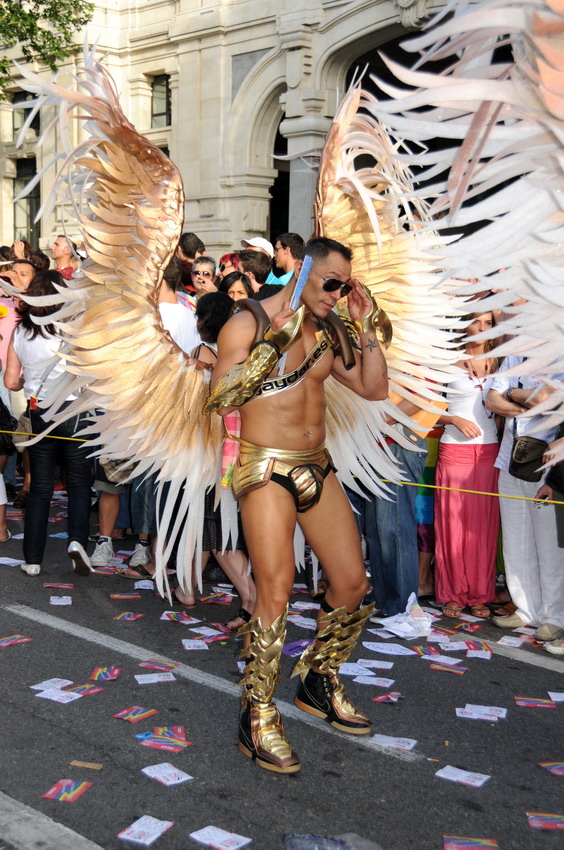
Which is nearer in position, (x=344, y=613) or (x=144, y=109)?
(x=344, y=613)

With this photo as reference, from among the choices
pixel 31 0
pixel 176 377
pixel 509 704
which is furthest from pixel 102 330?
pixel 31 0

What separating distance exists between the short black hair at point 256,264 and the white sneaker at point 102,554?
228cm

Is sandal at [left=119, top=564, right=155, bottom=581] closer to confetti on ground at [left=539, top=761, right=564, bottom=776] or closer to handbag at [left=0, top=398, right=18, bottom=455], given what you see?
handbag at [left=0, top=398, right=18, bottom=455]

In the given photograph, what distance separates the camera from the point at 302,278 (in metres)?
3.91

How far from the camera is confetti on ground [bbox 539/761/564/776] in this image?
394 cm

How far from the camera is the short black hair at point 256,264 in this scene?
743cm

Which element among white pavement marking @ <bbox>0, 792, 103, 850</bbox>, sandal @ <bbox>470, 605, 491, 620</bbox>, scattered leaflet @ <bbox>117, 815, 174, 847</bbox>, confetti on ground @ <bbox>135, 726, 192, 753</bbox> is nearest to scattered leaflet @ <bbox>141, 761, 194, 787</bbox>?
confetti on ground @ <bbox>135, 726, 192, 753</bbox>

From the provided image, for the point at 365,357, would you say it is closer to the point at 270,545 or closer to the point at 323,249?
the point at 323,249

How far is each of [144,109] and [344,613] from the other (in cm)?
1844

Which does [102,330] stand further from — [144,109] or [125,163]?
[144,109]

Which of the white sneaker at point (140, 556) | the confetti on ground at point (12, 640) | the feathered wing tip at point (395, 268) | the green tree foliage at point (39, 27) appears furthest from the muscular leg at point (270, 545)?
the green tree foliage at point (39, 27)

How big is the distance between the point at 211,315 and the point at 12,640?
2.07 m

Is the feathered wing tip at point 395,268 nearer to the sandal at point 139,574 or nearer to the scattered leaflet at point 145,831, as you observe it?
the scattered leaflet at point 145,831

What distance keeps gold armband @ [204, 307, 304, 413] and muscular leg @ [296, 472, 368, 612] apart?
625 millimetres
